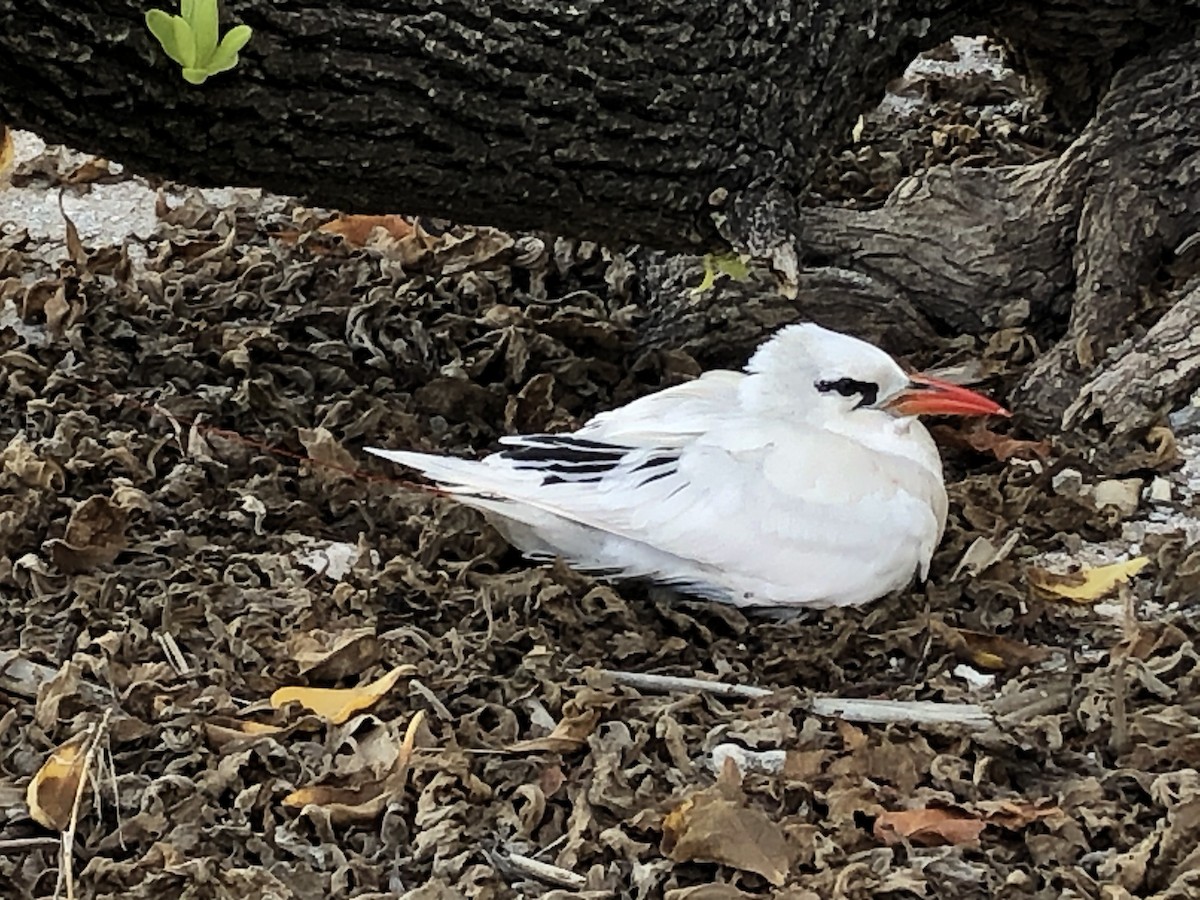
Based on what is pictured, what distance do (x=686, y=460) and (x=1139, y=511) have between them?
0.77m

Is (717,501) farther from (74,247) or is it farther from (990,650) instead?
(74,247)

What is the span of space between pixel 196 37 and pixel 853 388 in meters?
1.15

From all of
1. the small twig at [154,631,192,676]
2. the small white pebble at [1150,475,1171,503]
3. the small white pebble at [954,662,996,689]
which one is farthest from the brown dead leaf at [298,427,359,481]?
the small white pebble at [1150,475,1171,503]

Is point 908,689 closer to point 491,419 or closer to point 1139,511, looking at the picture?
point 1139,511

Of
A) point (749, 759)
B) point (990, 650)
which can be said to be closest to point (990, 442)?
point (990, 650)

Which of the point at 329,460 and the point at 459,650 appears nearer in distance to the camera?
the point at 459,650

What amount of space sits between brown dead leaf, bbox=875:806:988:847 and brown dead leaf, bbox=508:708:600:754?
1.23 ft

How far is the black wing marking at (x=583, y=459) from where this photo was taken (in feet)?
8.06

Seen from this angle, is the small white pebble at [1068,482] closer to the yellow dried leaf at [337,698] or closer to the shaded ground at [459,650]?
the shaded ground at [459,650]

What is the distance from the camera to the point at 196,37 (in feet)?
6.52

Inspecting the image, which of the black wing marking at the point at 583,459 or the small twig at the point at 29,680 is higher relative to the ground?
the black wing marking at the point at 583,459

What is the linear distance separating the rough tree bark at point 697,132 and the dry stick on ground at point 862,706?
2.29 feet

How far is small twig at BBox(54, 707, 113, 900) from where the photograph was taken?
1855mm

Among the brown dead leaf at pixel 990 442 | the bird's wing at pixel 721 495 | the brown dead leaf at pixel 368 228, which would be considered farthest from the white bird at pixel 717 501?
the brown dead leaf at pixel 368 228
